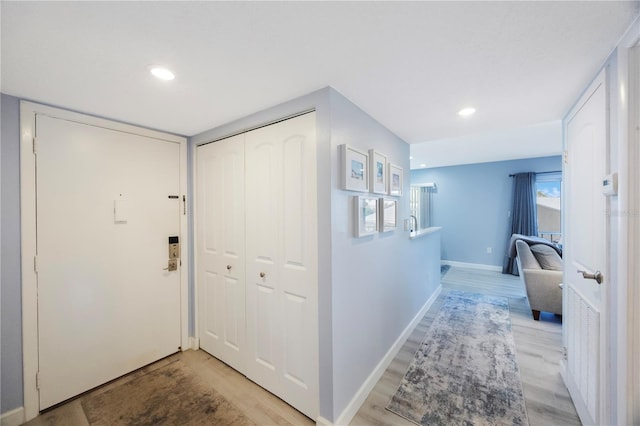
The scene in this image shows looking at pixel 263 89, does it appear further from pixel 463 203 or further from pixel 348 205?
pixel 463 203

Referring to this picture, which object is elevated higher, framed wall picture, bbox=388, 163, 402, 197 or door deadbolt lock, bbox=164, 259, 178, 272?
framed wall picture, bbox=388, 163, 402, 197

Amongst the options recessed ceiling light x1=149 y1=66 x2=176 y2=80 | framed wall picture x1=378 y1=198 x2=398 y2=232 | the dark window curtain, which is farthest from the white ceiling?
the dark window curtain

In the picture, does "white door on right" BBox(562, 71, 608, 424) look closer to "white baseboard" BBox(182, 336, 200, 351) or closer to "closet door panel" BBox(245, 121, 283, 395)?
"closet door panel" BBox(245, 121, 283, 395)

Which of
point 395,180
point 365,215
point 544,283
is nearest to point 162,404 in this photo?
point 365,215

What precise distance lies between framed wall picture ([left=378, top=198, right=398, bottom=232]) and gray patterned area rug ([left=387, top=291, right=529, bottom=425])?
4.19 ft

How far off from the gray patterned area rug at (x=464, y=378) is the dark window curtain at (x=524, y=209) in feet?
8.99

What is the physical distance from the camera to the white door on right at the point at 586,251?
4.39 feet

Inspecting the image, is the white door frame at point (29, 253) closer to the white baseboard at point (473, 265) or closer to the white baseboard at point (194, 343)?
the white baseboard at point (194, 343)

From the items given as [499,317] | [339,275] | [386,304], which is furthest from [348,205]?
[499,317]

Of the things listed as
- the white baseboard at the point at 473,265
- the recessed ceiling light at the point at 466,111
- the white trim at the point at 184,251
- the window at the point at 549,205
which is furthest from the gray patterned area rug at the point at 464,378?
the window at the point at 549,205

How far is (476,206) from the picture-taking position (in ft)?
19.3

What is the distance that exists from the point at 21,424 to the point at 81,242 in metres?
1.22

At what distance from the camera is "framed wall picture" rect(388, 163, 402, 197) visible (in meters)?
2.31

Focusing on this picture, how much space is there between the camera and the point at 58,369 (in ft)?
5.95
